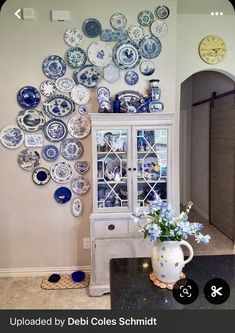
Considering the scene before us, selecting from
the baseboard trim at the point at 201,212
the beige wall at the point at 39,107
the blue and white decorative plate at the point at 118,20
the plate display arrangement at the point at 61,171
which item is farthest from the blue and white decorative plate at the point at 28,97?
the baseboard trim at the point at 201,212

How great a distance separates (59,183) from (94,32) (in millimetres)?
1363

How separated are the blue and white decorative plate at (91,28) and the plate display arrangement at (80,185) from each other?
126cm

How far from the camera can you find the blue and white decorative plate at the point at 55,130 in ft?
8.02

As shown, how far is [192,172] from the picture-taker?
4.61 meters

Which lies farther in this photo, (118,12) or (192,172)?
(192,172)

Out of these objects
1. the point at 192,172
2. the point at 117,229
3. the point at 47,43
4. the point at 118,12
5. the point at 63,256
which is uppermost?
the point at 118,12

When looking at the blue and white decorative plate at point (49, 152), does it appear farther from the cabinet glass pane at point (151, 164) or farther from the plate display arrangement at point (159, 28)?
the plate display arrangement at point (159, 28)

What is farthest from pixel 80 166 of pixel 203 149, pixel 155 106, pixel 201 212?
pixel 201 212

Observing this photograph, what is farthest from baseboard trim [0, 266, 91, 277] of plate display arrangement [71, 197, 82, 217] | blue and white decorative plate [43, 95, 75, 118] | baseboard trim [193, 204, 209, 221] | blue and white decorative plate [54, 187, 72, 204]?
baseboard trim [193, 204, 209, 221]

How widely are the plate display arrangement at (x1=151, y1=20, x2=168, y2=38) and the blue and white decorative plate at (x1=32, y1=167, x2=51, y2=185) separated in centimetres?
155

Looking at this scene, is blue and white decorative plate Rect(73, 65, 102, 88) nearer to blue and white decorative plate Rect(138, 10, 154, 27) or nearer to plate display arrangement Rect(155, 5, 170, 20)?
blue and white decorative plate Rect(138, 10, 154, 27)

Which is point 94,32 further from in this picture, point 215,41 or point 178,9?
point 215,41

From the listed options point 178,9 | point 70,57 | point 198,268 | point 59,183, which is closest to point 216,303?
point 198,268

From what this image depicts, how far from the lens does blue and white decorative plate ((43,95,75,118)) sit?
242cm
